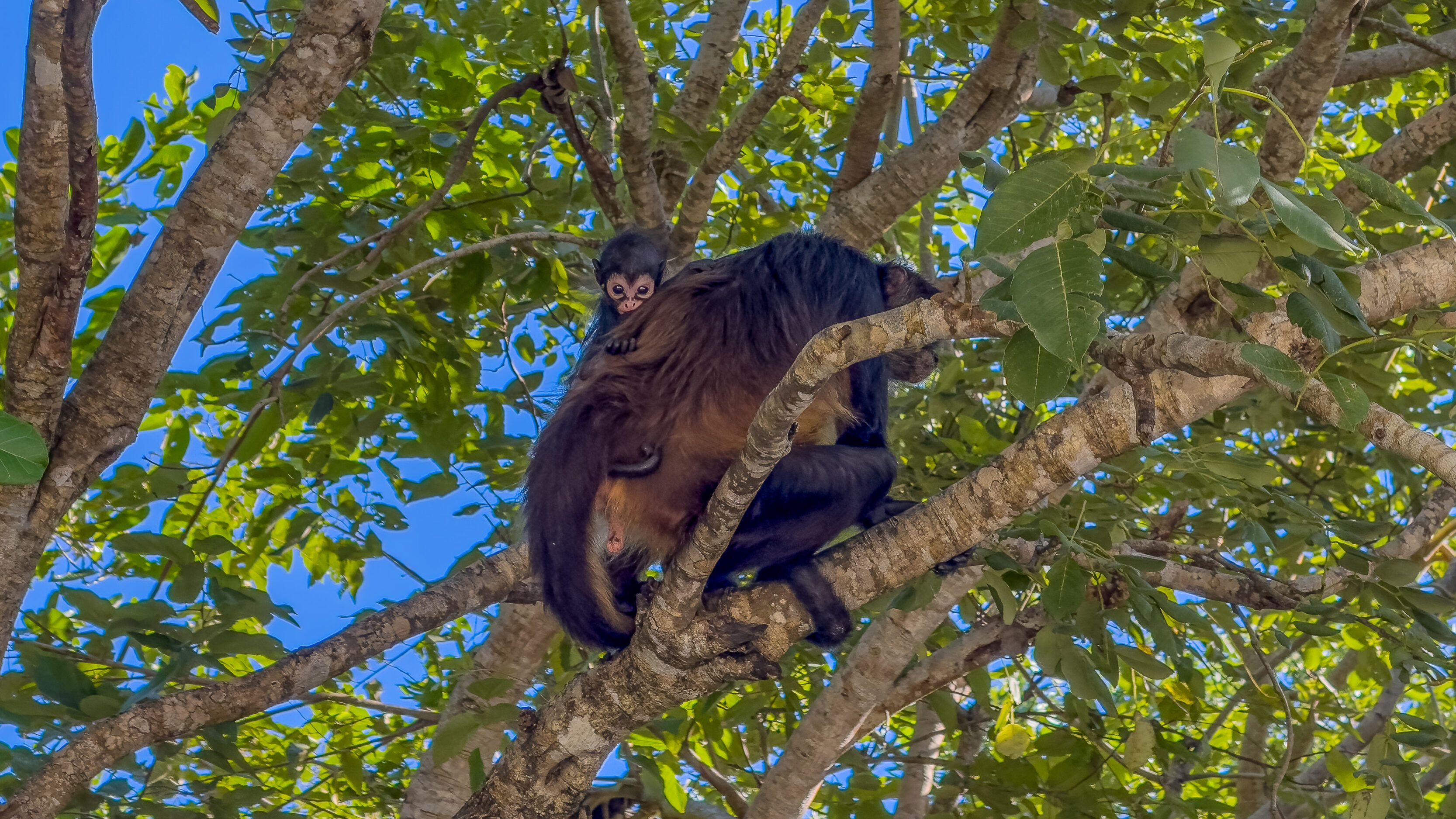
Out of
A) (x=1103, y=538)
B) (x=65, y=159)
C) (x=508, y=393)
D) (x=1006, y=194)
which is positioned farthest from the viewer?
(x=508, y=393)

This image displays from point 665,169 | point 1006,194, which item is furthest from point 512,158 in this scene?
point 1006,194

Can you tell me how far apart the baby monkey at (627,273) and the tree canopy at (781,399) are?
237 millimetres

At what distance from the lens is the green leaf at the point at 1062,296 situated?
4.62ft

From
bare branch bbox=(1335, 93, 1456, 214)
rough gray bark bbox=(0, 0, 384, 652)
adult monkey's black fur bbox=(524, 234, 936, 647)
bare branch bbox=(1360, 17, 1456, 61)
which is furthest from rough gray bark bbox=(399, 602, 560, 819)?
bare branch bbox=(1360, 17, 1456, 61)

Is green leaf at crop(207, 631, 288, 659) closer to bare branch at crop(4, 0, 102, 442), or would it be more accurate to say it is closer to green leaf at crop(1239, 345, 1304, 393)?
bare branch at crop(4, 0, 102, 442)

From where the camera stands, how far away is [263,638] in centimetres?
273

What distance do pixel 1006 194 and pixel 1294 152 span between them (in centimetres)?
167

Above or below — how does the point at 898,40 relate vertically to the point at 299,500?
above

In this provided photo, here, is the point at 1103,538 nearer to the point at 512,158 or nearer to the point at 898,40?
the point at 898,40

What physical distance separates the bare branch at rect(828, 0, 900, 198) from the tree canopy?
0.02 meters

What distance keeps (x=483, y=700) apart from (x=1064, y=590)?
1725 mm

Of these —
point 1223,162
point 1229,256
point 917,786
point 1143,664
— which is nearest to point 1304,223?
point 1223,162

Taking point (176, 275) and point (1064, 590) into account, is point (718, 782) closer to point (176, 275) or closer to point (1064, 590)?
point (1064, 590)

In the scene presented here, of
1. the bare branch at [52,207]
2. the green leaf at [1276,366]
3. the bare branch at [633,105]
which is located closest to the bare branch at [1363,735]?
the green leaf at [1276,366]
